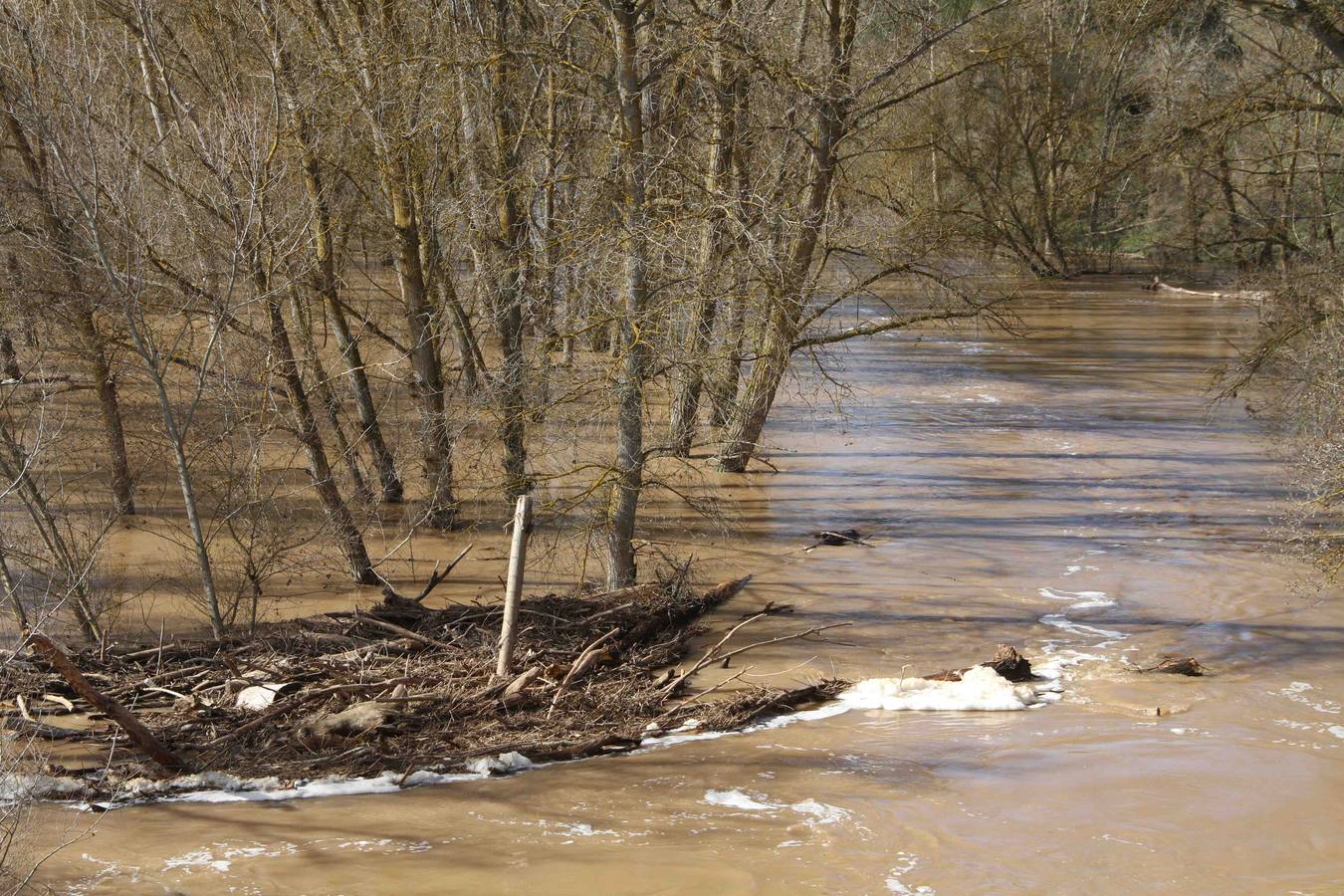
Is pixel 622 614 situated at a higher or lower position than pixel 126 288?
lower

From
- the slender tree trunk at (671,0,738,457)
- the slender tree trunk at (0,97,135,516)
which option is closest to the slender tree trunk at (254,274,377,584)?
the slender tree trunk at (0,97,135,516)

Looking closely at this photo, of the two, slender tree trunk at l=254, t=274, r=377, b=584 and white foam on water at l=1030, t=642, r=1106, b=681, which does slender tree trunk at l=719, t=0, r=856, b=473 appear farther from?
slender tree trunk at l=254, t=274, r=377, b=584

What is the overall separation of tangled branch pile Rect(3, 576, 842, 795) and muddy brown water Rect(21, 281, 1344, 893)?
55 cm

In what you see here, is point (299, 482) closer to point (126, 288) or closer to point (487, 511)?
point (487, 511)

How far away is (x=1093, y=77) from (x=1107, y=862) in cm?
3605

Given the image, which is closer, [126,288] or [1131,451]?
[126,288]

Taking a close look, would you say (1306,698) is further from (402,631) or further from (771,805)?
(402,631)

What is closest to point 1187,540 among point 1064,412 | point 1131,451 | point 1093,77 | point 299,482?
point 1131,451

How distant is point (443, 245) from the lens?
14.6m

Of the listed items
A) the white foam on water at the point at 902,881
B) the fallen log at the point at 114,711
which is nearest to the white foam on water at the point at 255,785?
the fallen log at the point at 114,711

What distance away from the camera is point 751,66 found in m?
13.9

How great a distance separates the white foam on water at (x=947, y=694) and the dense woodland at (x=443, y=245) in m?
2.63

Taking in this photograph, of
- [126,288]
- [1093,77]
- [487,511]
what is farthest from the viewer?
[1093,77]

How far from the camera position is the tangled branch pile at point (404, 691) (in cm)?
847
